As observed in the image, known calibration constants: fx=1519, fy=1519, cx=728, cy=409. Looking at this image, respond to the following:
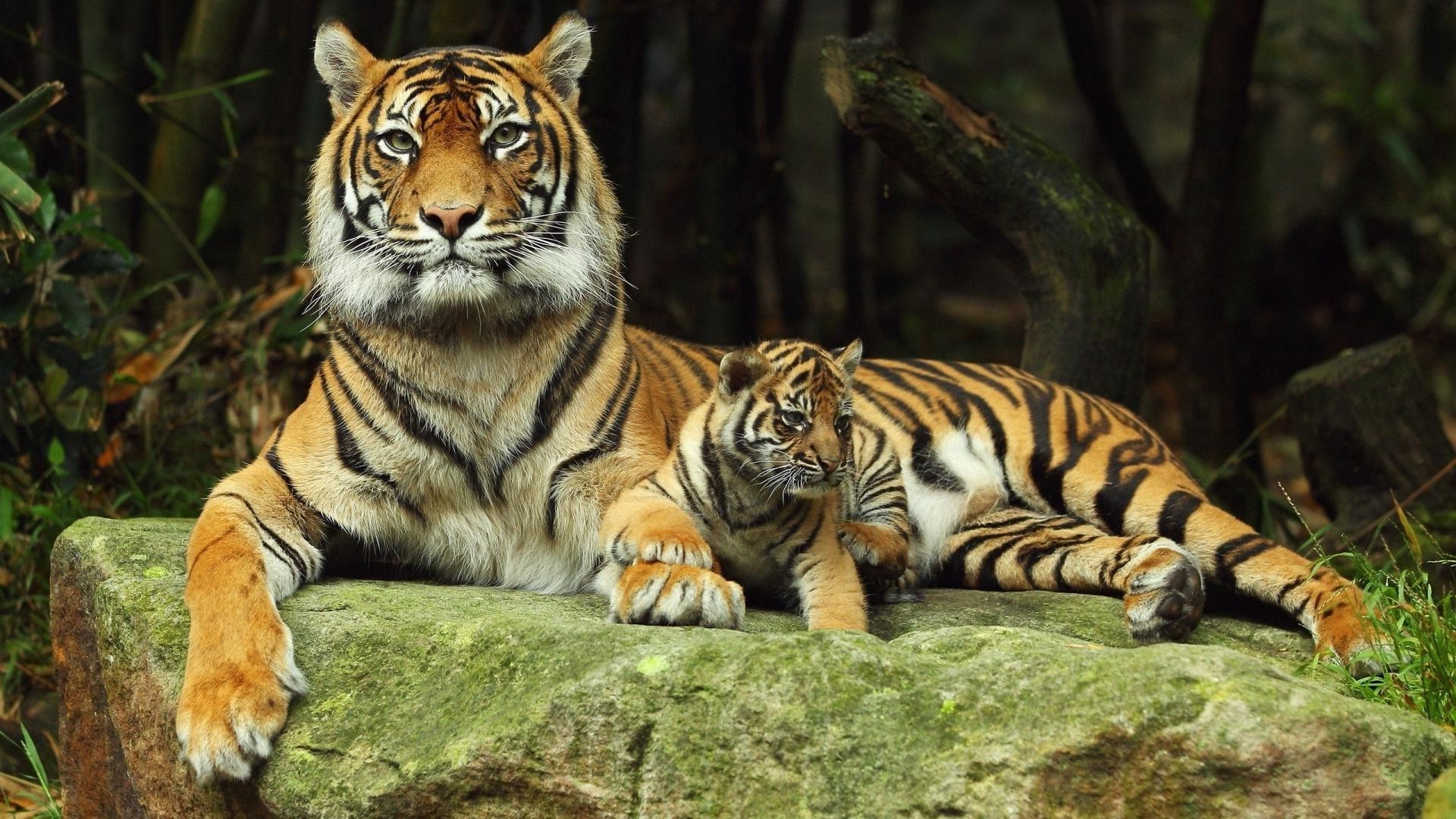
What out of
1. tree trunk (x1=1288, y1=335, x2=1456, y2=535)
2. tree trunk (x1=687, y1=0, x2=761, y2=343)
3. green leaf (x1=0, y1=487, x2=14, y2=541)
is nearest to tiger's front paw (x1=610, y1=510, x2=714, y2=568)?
green leaf (x1=0, y1=487, x2=14, y2=541)

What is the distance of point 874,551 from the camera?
388cm

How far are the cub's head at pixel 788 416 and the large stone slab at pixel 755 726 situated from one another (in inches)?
14.3

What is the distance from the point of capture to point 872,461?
442cm

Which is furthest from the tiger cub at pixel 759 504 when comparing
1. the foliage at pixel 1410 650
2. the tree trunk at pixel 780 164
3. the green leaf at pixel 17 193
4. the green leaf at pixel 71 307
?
the tree trunk at pixel 780 164

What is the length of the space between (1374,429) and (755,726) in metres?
3.49

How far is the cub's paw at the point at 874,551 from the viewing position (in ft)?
12.7

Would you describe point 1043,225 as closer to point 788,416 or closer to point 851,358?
point 851,358

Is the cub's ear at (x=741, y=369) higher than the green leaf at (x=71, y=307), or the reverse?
the cub's ear at (x=741, y=369)

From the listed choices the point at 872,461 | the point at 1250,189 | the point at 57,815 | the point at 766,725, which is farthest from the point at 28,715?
the point at 1250,189

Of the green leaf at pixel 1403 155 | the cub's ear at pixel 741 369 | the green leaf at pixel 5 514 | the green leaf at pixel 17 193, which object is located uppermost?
the green leaf at pixel 1403 155

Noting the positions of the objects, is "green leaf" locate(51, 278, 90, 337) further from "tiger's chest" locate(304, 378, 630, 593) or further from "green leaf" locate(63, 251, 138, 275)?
"tiger's chest" locate(304, 378, 630, 593)

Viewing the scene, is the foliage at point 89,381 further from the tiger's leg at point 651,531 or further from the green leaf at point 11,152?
the tiger's leg at point 651,531

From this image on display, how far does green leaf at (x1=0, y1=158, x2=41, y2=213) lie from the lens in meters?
4.36

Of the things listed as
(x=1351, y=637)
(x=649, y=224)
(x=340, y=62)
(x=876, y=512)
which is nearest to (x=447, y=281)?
(x=340, y=62)
